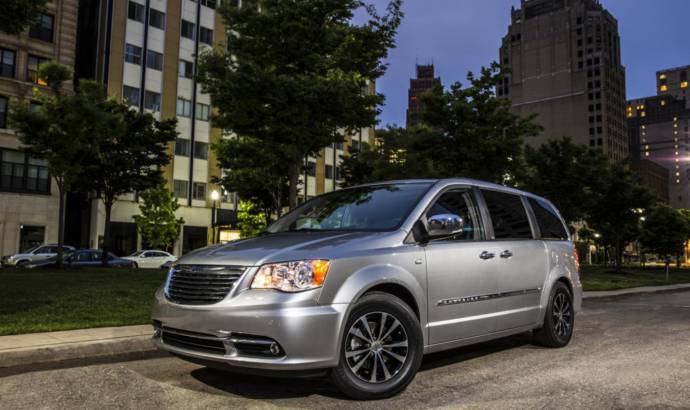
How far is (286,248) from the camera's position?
14.2 feet

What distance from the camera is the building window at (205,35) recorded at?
49.9 m

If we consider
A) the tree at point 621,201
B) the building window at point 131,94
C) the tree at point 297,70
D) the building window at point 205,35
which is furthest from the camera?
the building window at point 205,35

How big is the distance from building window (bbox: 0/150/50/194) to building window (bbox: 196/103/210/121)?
1430 centimetres

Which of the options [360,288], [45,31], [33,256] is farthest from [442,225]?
[45,31]

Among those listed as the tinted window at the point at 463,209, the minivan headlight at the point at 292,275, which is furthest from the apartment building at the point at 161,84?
the minivan headlight at the point at 292,275

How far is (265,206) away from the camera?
124ft

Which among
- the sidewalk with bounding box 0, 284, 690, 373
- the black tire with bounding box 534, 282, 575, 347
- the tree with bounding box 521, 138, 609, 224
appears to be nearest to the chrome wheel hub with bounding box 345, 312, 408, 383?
the black tire with bounding box 534, 282, 575, 347

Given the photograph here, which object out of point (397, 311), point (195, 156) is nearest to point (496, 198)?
point (397, 311)

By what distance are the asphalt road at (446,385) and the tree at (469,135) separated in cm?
1575

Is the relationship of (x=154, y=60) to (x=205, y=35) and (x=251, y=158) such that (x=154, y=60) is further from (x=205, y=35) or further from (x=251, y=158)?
(x=251, y=158)

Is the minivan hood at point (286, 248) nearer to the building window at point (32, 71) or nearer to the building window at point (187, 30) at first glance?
the building window at point (32, 71)

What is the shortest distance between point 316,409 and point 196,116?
1866 inches

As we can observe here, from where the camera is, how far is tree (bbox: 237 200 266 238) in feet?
148

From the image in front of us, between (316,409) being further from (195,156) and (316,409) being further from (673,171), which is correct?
(673,171)
